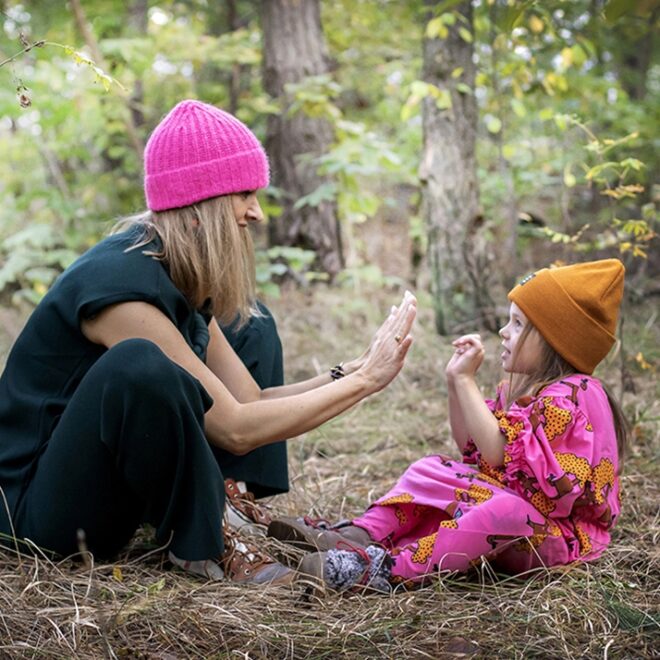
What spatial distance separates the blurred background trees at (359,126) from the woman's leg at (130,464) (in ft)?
5.78

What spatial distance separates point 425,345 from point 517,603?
298 cm

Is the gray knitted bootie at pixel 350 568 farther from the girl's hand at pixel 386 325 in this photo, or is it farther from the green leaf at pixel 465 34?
the green leaf at pixel 465 34

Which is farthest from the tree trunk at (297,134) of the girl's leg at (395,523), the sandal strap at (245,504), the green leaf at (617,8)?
the green leaf at (617,8)

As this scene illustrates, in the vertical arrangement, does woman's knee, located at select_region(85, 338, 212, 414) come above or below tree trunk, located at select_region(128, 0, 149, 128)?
below

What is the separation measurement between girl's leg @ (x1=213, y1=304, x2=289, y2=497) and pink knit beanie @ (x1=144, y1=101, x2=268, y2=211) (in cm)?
57

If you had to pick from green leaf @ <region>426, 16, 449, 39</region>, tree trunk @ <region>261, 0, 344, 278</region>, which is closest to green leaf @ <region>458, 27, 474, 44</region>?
green leaf @ <region>426, 16, 449, 39</region>

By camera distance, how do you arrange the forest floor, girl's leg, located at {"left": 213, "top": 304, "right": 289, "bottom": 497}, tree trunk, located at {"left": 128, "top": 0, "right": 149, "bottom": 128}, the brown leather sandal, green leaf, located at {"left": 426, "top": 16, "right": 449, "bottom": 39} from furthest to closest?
1. tree trunk, located at {"left": 128, "top": 0, "right": 149, "bottom": 128}
2. green leaf, located at {"left": 426, "top": 16, "right": 449, "bottom": 39}
3. girl's leg, located at {"left": 213, "top": 304, "right": 289, "bottom": 497}
4. the brown leather sandal
5. the forest floor

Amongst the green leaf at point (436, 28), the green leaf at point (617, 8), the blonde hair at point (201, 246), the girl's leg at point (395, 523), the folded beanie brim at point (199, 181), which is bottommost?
the girl's leg at point (395, 523)

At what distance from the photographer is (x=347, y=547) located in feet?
7.32

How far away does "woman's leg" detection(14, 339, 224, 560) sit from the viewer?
199 cm

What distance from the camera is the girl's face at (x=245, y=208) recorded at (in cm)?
231

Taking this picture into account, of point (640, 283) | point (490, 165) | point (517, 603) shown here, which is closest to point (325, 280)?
point (640, 283)

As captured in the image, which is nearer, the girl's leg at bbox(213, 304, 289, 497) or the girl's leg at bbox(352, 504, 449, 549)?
the girl's leg at bbox(352, 504, 449, 549)

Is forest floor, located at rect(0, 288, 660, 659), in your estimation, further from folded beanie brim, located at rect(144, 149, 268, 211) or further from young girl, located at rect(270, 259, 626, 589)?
folded beanie brim, located at rect(144, 149, 268, 211)
